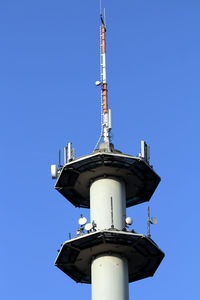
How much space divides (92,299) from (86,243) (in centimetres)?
327

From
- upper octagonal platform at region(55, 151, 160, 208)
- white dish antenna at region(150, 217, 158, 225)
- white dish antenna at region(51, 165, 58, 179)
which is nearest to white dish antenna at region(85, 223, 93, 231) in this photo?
upper octagonal platform at region(55, 151, 160, 208)

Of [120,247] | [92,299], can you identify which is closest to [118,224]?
[120,247]

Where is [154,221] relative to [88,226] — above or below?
above

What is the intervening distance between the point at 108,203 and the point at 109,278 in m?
4.73

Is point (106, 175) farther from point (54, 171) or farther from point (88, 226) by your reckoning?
point (88, 226)

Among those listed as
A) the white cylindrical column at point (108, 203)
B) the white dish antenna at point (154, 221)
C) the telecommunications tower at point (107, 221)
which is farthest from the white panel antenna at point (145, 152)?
the white dish antenna at point (154, 221)

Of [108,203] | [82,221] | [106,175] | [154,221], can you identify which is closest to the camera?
[82,221]

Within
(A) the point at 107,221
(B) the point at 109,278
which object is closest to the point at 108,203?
(A) the point at 107,221

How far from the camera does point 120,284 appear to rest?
4734cm

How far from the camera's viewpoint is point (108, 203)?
49656mm

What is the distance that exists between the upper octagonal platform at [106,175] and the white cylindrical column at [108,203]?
58 centimetres

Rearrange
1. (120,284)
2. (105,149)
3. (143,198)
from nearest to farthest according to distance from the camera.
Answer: (120,284) → (105,149) → (143,198)

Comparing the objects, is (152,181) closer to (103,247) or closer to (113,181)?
(113,181)

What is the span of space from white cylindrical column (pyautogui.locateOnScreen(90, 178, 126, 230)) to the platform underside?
3.27 ft
